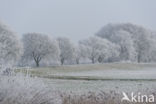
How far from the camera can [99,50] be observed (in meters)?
73.6

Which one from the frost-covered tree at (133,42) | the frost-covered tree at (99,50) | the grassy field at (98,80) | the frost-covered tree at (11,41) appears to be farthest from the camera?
the frost-covered tree at (133,42)

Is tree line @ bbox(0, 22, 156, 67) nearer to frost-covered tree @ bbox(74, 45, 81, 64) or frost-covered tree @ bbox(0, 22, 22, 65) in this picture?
frost-covered tree @ bbox(74, 45, 81, 64)

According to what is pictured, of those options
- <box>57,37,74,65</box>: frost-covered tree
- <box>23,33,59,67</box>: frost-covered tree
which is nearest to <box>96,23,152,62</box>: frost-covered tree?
<box>57,37,74,65</box>: frost-covered tree

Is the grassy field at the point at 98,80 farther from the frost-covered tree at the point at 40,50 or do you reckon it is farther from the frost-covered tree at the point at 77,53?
the frost-covered tree at the point at 77,53

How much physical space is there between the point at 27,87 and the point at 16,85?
0.27 meters

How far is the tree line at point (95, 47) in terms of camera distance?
5853cm

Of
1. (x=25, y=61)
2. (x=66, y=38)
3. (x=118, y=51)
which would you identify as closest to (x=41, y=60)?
(x=25, y=61)

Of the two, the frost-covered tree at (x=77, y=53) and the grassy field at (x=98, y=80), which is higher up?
the frost-covered tree at (x=77, y=53)

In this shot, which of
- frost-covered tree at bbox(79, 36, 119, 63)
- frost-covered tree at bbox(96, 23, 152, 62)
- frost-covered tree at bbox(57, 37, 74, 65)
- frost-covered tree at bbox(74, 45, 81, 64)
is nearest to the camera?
frost-covered tree at bbox(57, 37, 74, 65)

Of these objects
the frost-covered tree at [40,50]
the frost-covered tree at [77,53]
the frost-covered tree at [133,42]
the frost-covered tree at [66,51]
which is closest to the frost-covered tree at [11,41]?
the frost-covered tree at [40,50]

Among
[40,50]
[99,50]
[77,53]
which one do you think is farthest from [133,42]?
[40,50]

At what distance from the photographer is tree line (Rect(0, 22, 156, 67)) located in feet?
192

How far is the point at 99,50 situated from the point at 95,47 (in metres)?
1.62

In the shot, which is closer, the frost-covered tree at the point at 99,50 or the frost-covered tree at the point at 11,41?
the frost-covered tree at the point at 11,41
